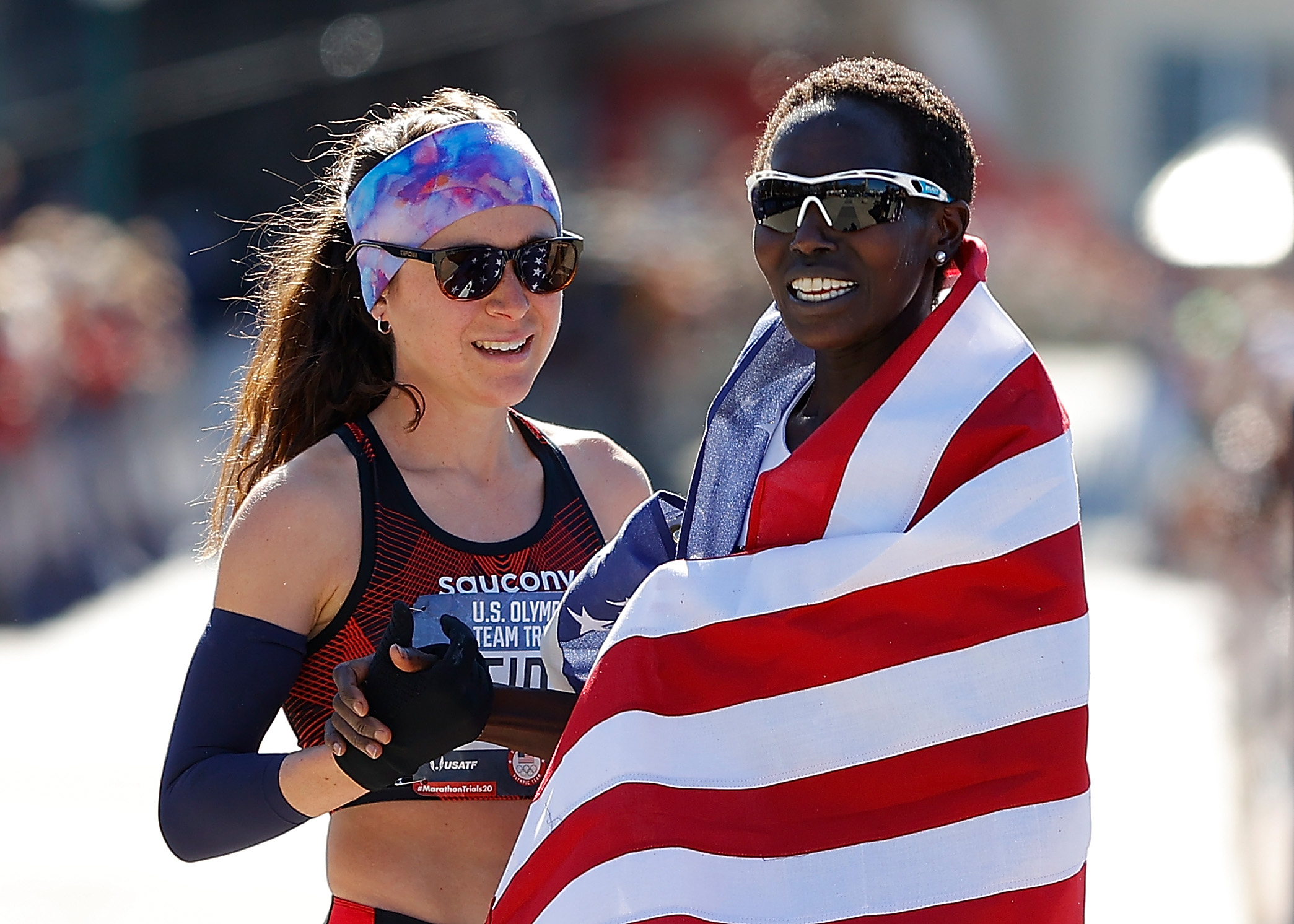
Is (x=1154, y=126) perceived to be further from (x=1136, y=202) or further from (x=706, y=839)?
(x=706, y=839)

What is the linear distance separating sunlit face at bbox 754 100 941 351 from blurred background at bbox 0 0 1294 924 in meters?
1.72

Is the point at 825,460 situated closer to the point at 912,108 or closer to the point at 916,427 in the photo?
the point at 916,427

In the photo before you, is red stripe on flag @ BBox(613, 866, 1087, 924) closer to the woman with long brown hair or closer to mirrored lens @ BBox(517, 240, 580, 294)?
the woman with long brown hair

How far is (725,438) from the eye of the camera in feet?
8.23

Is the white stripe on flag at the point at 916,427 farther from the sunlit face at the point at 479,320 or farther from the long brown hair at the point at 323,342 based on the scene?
the long brown hair at the point at 323,342

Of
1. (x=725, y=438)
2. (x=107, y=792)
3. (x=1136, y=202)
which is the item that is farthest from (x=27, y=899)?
(x=1136, y=202)

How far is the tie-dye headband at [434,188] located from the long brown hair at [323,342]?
0.05 meters

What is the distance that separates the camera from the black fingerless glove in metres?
2.21

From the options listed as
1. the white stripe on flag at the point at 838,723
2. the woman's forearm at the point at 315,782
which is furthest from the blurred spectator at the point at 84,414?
the white stripe on flag at the point at 838,723

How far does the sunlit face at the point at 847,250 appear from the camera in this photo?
7.23 feet

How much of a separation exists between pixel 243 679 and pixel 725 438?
78cm

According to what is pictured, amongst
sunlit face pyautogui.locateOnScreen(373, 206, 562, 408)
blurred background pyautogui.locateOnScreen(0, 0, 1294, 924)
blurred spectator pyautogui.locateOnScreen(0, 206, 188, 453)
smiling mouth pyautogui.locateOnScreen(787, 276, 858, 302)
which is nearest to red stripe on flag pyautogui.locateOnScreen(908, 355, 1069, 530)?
smiling mouth pyautogui.locateOnScreen(787, 276, 858, 302)

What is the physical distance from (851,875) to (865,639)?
11.5 inches

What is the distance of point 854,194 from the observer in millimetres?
2178
